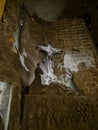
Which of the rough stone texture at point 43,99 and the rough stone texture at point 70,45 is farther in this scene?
the rough stone texture at point 70,45

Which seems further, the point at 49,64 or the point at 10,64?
the point at 49,64

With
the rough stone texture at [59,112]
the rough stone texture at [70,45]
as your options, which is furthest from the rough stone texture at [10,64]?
the rough stone texture at [70,45]

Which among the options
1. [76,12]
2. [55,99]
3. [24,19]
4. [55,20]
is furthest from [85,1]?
[55,99]

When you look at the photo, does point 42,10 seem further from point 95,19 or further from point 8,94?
point 8,94

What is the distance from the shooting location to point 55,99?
2332 millimetres

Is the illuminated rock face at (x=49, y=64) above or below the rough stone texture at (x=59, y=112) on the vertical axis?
above

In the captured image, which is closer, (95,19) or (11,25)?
(11,25)

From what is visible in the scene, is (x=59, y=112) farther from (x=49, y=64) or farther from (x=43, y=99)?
(x=49, y=64)

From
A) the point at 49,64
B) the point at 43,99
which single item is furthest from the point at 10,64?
the point at 49,64

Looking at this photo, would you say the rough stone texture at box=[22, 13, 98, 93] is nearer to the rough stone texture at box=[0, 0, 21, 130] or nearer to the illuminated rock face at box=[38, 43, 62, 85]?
the illuminated rock face at box=[38, 43, 62, 85]

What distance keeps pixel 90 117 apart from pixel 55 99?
0.46 metres

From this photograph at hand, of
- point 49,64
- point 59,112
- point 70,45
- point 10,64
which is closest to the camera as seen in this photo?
point 59,112

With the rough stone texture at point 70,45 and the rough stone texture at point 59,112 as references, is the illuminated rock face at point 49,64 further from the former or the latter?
the rough stone texture at point 59,112

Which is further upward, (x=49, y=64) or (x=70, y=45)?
(x=70, y=45)
